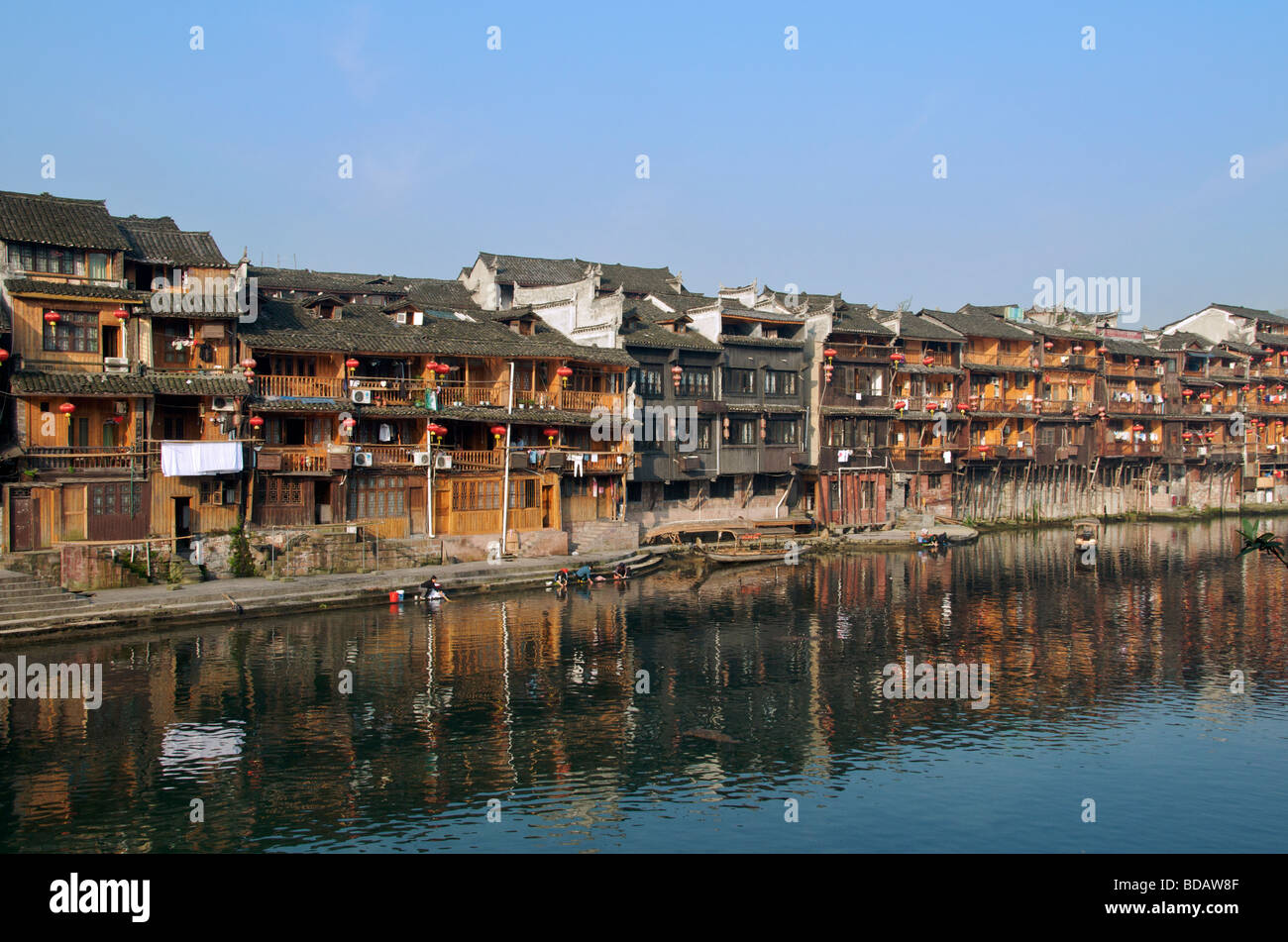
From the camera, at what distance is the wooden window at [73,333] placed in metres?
40.6

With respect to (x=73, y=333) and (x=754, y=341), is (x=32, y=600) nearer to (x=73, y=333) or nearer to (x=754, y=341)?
(x=73, y=333)

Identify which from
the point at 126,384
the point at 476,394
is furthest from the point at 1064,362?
the point at 126,384

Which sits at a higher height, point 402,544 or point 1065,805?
point 402,544

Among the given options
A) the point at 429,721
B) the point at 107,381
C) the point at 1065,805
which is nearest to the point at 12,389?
the point at 107,381

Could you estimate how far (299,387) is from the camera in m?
45.6

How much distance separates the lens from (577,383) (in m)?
56.0

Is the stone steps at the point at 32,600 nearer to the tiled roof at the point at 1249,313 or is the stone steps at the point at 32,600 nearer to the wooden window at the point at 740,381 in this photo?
the wooden window at the point at 740,381

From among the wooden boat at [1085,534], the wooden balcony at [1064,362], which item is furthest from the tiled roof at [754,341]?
the wooden balcony at [1064,362]

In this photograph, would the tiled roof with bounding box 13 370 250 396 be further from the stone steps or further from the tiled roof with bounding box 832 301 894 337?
the tiled roof with bounding box 832 301 894 337

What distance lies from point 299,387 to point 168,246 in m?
8.52

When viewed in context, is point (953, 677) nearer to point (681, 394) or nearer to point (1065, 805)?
point (1065, 805)

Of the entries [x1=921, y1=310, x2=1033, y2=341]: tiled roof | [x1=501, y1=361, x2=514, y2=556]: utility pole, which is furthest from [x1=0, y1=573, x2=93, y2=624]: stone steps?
[x1=921, y1=310, x2=1033, y2=341]: tiled roof

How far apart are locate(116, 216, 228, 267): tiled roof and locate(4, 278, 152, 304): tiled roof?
6.99 feet
